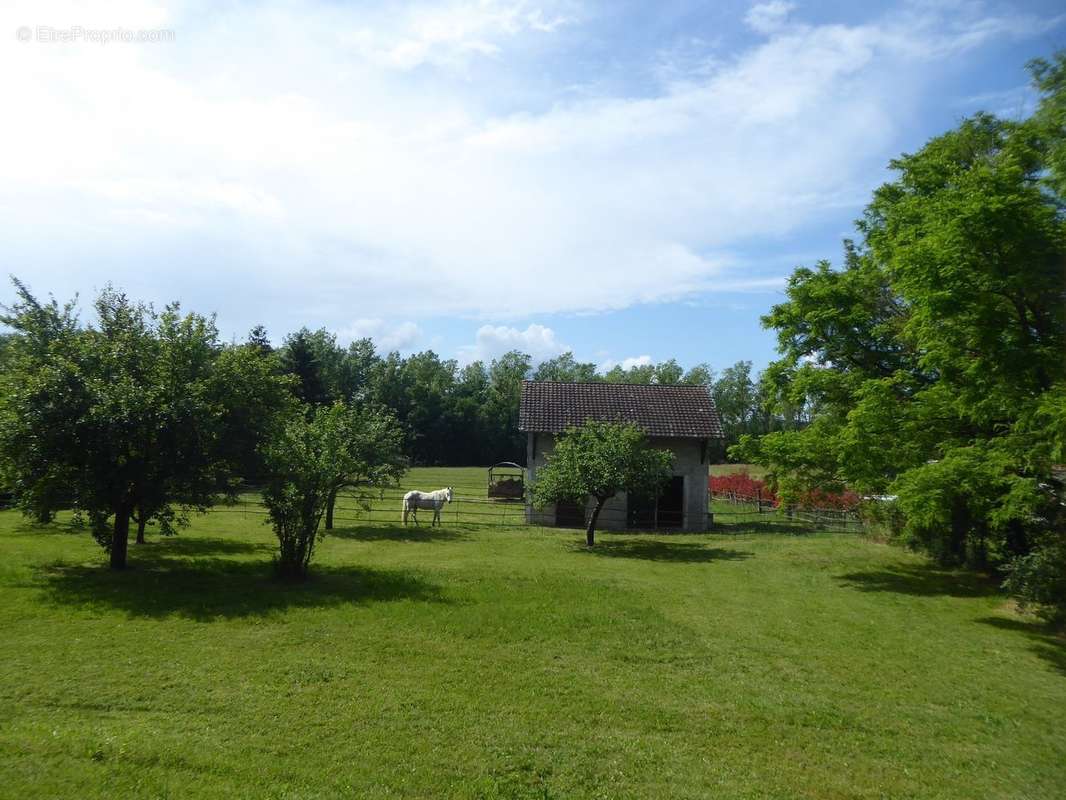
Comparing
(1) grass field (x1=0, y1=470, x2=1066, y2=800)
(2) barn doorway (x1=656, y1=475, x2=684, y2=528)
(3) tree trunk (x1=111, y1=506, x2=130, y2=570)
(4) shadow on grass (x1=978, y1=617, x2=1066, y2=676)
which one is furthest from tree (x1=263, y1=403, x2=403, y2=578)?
(2) barn doorway (x1=656, y1=475, x2=684, y2=528)

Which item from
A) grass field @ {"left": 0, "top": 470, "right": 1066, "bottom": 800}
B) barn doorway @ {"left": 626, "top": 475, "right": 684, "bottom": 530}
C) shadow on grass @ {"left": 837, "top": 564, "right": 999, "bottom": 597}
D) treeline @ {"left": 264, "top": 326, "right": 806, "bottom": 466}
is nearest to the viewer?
grass field @ {"left": 0, "top": 470, "right": 1066, "bottom": 800}

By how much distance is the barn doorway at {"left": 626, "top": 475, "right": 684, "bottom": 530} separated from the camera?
28453 millimetres

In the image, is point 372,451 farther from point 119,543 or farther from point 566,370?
point 566,370

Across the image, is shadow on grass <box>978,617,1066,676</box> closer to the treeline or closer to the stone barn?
the stone barn

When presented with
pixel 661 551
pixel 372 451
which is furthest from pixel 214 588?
pixel 661 551

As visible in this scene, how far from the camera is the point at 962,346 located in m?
13.5

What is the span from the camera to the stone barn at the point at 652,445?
2823cm

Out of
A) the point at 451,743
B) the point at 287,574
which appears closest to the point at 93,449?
the point at 287,574

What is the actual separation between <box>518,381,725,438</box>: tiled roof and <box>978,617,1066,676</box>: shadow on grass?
13.7m

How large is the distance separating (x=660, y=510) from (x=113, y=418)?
67.7 feet

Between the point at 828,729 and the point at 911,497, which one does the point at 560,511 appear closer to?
the point at 911,497

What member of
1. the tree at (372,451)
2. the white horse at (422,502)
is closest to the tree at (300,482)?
the tree at (372,451)

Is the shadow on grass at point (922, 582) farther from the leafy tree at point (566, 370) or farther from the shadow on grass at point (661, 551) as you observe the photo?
the leafy tree at point (566, 370)

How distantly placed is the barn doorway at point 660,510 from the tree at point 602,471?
19.4 feet
